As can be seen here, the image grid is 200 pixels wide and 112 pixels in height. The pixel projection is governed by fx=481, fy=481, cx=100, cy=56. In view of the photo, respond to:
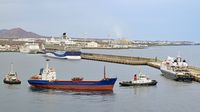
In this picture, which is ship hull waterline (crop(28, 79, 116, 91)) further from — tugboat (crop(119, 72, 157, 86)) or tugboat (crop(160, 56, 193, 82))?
tugboat (crop(160, 56, 193, 82))

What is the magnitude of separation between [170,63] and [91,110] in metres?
26.7

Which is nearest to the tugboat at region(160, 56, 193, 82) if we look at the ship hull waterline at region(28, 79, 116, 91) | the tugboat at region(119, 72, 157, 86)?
the tugboat at region(119, 72, 157, 86)

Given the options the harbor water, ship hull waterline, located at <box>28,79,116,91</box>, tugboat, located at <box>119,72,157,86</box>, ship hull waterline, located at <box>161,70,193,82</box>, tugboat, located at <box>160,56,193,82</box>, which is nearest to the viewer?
the harbor water

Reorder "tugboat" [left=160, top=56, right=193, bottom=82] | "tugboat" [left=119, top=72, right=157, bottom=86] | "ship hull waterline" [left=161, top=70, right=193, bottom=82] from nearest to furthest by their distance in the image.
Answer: "tugboat" [left=119, top=72, right=157, bottom=86]
"ship hull waterline" [left=161, top=70, right=193, bottom=82]
"tugboat" [left=160, top=56, right=193, bottom=82]

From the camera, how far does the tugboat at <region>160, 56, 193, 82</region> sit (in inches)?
2164

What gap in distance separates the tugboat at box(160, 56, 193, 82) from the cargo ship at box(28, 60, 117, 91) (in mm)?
11307

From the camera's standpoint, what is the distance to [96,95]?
144 ft

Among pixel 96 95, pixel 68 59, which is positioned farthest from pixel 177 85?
pixel 68 59

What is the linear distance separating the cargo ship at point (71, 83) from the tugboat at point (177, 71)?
11.3 meters

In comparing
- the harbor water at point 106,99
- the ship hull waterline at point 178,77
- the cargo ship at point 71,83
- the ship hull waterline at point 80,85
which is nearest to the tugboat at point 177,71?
the ship hull waterline at point 178,77

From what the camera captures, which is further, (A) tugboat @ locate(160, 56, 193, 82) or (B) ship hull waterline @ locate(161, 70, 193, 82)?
(A) tugboat @ locate(160, 56, 193, 82)

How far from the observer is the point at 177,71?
57.2 meters

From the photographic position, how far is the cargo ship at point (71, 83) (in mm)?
46719

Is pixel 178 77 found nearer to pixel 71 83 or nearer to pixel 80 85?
pixel 80 85
